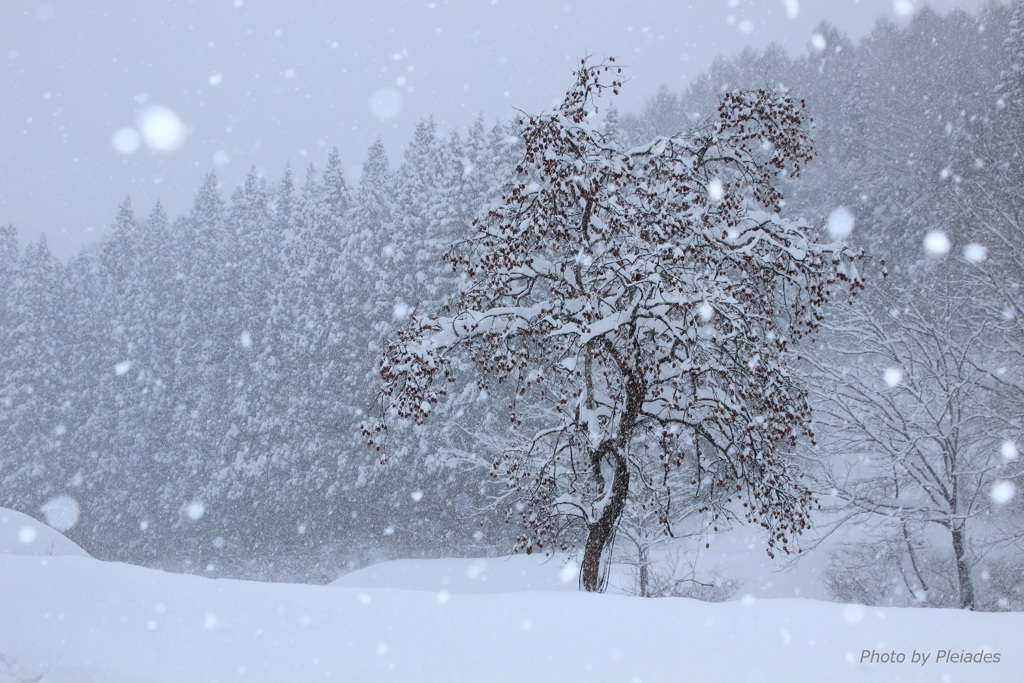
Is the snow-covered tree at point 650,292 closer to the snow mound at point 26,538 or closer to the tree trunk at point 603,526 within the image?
the tree trunk at point 603,526

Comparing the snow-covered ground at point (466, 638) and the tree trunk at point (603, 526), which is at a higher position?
the tree trunk at point (603, 526)

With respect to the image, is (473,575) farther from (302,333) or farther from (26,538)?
(302,333)

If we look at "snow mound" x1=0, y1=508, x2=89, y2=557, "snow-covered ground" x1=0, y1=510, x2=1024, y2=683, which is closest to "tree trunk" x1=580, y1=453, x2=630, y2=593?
"snow-covered ground" x1=0, y1=510, x2=1024, y2=683

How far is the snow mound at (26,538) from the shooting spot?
445 inches

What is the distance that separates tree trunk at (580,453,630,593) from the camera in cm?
693

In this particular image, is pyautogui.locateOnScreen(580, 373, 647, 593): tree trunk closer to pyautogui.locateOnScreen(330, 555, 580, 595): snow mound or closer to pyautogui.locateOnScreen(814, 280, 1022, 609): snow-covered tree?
pyautogui.locateOnScreen(814, 280, 1022, 609): snow-covered tree

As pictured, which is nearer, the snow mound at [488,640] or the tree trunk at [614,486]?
the snow mound at [488,640]

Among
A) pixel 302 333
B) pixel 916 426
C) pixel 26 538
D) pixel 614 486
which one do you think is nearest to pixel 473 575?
pixel 26 538

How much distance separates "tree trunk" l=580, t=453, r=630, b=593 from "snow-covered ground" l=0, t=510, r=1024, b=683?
1.92 meters

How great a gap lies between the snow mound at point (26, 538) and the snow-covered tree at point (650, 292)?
8.42 meters

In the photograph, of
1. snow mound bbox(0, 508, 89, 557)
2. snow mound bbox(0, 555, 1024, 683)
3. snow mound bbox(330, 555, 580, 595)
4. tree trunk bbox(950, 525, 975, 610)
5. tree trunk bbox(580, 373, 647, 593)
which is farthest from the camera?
snow mound bbox(330, 555, 580, 595)

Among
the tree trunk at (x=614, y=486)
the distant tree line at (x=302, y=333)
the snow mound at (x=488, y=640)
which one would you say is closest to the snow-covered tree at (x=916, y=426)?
the tree trunk at (x=614, y=486)

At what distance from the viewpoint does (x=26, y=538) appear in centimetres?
1165

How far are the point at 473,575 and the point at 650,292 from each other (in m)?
16.5
